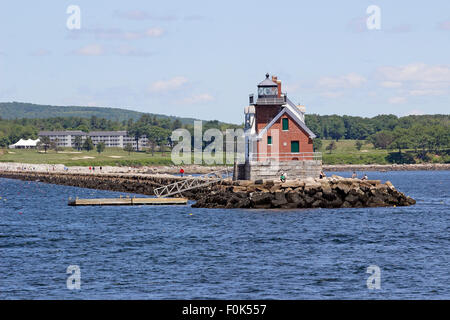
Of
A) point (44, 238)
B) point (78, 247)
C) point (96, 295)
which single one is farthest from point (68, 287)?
point (44, 238)

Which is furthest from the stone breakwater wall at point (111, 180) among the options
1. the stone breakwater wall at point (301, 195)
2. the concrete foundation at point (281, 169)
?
the stone breakwater wall at point (301, 195)

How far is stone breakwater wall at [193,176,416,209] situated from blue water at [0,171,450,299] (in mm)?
1165

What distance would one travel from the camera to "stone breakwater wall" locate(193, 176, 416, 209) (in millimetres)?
55812

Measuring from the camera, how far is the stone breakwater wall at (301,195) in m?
55.8

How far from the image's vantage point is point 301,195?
5609cm

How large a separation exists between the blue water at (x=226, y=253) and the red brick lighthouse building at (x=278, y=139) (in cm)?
596

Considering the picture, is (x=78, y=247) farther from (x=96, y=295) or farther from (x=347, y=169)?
(x=347, y=169)

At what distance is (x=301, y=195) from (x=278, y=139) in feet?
24.4
